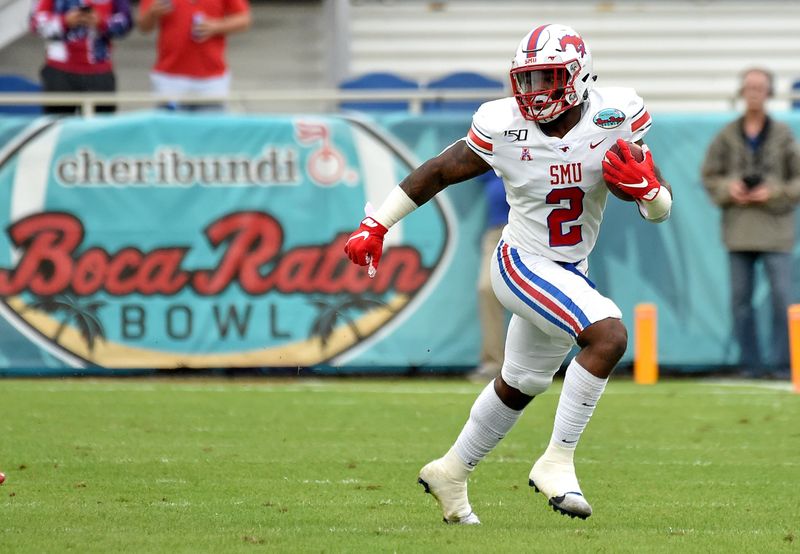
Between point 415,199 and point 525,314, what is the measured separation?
687 millimetres

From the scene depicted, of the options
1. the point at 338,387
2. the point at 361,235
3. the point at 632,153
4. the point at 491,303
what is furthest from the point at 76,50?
the point at 632,153

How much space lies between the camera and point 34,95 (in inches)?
487

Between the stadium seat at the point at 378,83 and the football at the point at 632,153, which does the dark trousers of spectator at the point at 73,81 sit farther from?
the football at the point at 632,153

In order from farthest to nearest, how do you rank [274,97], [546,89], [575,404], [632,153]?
[274,97]
[546,89]
[632,153]
[575,404]

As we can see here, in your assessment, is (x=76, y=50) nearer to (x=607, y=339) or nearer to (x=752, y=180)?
(x=752, y=180)

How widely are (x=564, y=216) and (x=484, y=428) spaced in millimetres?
903

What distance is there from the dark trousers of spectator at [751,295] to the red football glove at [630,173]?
6065mm

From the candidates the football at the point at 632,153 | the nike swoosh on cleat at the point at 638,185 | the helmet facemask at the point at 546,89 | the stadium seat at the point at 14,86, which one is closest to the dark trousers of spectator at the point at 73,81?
the stadium seat at the point at 14,86

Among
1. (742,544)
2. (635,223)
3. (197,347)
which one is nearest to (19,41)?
(197,347)

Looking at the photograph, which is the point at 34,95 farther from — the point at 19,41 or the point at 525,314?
the point at 525,314

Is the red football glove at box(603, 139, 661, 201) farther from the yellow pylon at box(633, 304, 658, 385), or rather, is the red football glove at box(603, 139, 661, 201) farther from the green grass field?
the yellow pylon at box(633, 304, 658, 385)

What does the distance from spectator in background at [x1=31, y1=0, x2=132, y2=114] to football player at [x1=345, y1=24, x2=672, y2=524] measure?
22.6 feet

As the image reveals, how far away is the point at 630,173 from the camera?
18.5 ft

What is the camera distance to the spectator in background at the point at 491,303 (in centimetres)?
1143
